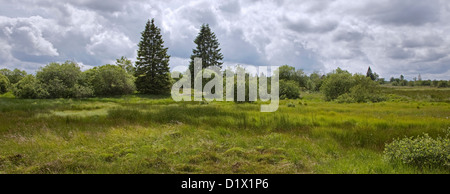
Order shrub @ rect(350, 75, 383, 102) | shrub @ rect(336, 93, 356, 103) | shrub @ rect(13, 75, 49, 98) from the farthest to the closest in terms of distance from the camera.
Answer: shrub @ rect(350, 75, 383, 102), shrub @ rect(336, 93, 356, 103), shrub @ rect(13, 75, 49, 98)

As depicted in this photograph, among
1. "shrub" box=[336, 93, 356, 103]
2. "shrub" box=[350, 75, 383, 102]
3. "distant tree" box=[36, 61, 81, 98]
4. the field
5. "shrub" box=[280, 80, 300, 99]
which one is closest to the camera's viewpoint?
the field

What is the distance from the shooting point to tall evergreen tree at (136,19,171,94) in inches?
1677

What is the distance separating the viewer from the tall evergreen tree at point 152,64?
42.6 m

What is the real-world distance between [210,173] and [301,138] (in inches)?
203

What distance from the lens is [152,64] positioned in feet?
144

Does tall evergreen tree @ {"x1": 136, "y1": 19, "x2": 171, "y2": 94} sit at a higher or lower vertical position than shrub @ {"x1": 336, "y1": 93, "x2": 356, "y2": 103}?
higher

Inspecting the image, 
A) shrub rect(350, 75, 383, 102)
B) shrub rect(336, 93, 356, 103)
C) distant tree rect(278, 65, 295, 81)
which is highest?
distant tree rect(278, 65, 295, 81)

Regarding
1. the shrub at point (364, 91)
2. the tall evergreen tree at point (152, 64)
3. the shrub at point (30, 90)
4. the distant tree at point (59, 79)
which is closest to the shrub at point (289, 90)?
the shrub at point (364, 91)

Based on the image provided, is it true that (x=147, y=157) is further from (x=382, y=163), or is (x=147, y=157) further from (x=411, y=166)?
(x=411, y=166)

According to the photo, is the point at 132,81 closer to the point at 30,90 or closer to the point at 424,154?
the point at 30,90

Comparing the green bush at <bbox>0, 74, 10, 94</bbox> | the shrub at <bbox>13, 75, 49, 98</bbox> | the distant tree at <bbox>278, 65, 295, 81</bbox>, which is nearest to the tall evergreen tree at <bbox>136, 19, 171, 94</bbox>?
the shrub at <bbox>13, 75, 49, 98</bbox>

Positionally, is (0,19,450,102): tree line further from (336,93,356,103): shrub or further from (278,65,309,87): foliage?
(278,65,309,87): foliage

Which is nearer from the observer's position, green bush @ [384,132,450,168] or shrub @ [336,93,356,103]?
green bush @ [384,132,450,168]

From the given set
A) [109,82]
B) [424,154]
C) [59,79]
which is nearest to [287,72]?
[109,82]
